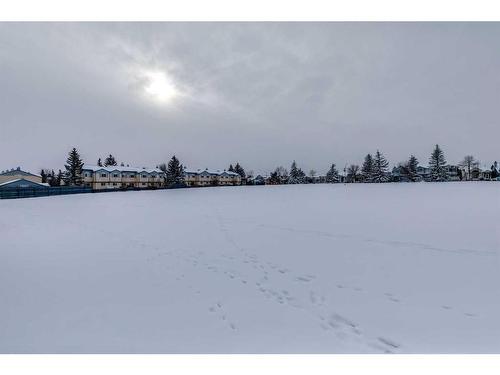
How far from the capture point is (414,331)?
297cm

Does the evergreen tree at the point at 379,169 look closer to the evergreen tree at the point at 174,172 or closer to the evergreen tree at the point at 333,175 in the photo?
the evergreen tree at the point at 333,175

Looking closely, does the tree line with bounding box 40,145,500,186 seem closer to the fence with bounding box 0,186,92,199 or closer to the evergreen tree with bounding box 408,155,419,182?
the evergreen tree with bounding box 408,155,419,182

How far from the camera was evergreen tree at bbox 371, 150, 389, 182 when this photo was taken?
246 ft

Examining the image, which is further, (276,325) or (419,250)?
(419,250)

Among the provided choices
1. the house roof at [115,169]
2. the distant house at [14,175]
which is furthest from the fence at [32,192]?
the distant house at [14,175]

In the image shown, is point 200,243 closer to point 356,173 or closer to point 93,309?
point 93,309

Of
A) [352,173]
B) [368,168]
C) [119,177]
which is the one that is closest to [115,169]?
[119,177]

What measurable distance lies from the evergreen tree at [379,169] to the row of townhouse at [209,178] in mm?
A: 52088

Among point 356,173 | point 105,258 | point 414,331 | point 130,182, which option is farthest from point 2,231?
point 356,173

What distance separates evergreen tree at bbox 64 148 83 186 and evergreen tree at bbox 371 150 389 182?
85.5 m

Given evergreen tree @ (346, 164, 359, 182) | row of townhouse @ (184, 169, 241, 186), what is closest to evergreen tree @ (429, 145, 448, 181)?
evergreen tree @ (346, 164, 359, 182)

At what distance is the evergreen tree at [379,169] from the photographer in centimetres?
7494

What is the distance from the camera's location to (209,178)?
8856cm

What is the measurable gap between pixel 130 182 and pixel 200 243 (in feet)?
220
